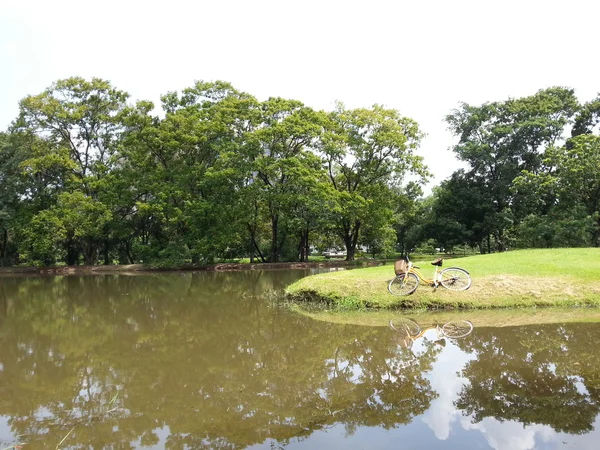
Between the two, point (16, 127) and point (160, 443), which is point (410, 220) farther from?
point (160, 443)

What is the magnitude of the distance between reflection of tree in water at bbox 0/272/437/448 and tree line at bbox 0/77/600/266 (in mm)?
23102

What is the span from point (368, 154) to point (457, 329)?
29778mm

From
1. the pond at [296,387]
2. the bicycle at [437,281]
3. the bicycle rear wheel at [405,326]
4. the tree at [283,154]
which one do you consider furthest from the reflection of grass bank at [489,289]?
the tree at [283,154]

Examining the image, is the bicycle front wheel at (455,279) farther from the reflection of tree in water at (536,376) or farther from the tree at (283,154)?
the tree at (283,154)

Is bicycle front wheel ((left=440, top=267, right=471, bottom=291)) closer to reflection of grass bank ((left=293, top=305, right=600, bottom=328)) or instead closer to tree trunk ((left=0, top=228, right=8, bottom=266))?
reflection of grass bank ((left=293, top=305, right=600, bottom=328))

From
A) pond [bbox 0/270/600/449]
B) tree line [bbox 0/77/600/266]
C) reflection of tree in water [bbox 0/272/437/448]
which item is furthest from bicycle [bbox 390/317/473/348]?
tree line [bbox 0/77/600/266]

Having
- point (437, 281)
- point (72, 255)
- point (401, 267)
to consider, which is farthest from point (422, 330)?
point (72, 255)

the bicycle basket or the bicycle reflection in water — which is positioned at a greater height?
the bicycle basket

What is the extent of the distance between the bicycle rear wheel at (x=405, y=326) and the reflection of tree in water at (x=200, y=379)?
0.53 m

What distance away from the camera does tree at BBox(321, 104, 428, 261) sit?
36438 mm

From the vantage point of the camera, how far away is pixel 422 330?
32.1 feet

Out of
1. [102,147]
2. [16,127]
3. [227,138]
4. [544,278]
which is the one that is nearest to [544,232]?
[544,278]

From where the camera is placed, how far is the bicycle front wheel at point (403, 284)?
1256 centimetres

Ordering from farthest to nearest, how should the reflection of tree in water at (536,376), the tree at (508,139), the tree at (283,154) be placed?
the tree at (508,139), the tree at (283,154), the reflection of tree in water at (536,376)
